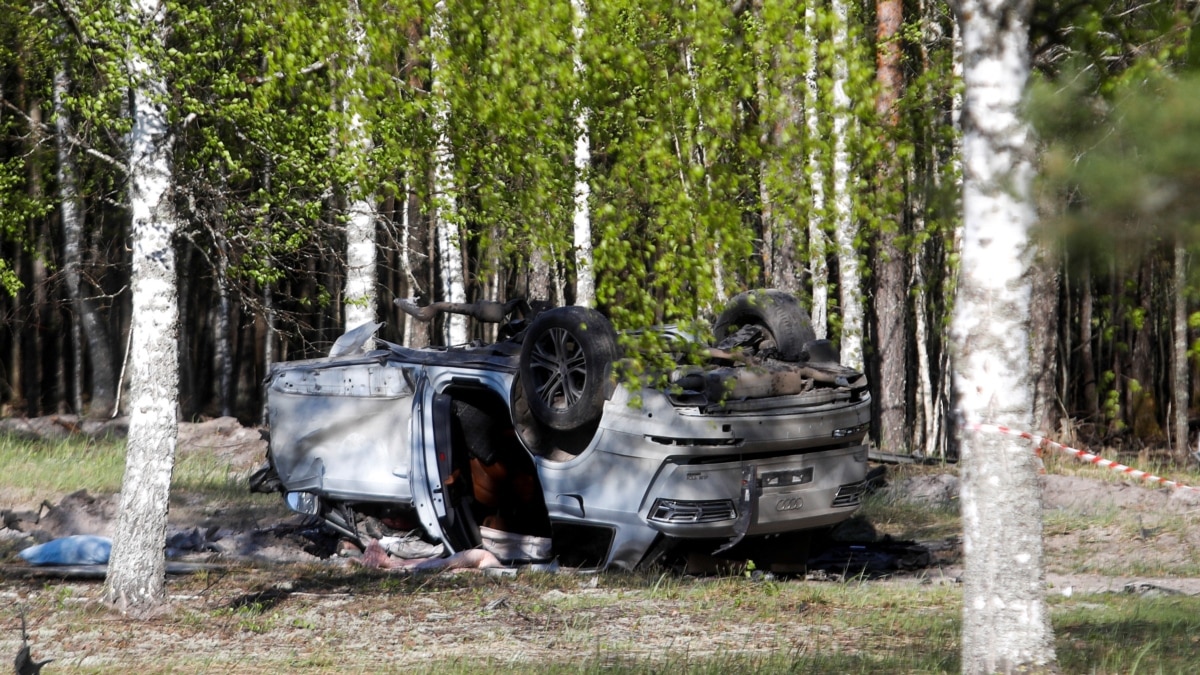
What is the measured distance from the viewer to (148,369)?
747cm

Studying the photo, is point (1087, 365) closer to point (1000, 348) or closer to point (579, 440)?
point (579, 440)

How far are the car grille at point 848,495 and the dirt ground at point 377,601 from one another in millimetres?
666

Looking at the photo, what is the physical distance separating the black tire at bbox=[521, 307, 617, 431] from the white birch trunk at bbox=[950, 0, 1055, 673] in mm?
3195

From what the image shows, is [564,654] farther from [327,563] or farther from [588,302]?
[588,302]

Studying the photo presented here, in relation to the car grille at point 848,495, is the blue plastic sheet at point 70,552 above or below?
below

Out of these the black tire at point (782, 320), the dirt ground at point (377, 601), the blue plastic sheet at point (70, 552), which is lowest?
the dirt ground at point (377, 601)

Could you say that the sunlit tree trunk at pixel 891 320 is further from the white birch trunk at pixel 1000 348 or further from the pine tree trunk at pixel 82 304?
the pine tree trunk at pixel 82 304

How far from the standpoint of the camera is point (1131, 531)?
10.2 metres

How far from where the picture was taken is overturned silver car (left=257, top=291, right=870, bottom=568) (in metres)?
7.81

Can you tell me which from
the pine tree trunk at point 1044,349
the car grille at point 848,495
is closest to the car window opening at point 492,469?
the car grille at point 848,495

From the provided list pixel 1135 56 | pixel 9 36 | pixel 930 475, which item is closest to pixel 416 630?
pixel 1135 56

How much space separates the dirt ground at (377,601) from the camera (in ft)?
21.5

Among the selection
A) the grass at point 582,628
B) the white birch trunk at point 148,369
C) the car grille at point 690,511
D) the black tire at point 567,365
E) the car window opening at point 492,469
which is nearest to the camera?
the grass at point 582,628

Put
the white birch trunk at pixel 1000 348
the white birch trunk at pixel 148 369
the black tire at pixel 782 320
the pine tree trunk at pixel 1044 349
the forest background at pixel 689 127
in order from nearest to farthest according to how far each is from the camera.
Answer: the forest background at pixel 689 127 → the white birch trunk at pixel 1000 348 → the white birch trunk at pixel 148 369 → the black tire at pixel 782 320 → the pine tree trunk at pixel 1044 349
